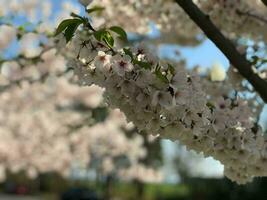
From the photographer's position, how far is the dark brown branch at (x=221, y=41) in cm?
277

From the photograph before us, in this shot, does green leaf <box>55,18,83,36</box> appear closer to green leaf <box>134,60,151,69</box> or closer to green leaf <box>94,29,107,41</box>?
green leaf <box>94,29,107,41</box>

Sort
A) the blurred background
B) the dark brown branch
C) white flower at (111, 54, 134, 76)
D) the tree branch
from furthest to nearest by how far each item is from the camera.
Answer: the blurred background, the tree branch, the dark brown branch, white flower at (111, 54, 134, 76)

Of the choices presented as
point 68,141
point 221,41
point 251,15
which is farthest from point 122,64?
point 68,141

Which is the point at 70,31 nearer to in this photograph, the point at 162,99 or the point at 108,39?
the point at 108,39

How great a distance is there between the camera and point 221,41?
111 inches

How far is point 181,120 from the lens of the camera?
232cm

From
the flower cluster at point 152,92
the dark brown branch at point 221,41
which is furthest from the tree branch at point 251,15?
the flower cluster at point 152,92

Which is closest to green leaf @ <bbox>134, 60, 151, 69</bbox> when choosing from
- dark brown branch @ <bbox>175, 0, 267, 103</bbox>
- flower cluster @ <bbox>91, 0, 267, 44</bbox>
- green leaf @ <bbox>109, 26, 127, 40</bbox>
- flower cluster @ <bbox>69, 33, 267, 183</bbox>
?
flower cluster @ <bbox>69, 33, 267, 183</bbox>

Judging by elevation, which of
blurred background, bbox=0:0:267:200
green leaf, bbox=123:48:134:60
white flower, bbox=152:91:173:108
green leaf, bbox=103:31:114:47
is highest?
blurred background, bbox=0:0:267:200

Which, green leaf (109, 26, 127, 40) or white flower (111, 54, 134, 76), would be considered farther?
A: green leaf (109, 26, 127, 40)

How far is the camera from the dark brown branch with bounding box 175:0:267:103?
109 inches

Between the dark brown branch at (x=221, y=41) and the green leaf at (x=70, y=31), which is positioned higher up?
the dark brown branch at (x=221, y=41)

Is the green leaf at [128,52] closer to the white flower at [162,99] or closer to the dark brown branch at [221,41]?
the white flower at [162,99]

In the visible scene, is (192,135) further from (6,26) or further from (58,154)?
(58,154)
